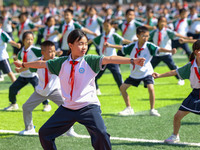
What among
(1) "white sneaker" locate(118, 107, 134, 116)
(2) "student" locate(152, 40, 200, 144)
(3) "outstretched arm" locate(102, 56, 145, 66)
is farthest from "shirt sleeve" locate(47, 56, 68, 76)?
(1) "white sneaker" locate(118, 107, 134, 116)

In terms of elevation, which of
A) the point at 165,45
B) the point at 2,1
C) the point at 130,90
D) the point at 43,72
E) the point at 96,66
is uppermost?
the point at 96,66

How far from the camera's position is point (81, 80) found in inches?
210

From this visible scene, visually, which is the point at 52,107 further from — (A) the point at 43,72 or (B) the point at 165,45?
Answer: (B) the point at 165,45

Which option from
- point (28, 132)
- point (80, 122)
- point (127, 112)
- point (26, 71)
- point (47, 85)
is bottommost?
point (127, 112)

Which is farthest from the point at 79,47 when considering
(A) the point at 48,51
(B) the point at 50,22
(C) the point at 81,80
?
(B) the point at 50,22

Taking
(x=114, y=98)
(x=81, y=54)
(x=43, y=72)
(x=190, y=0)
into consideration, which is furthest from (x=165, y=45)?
(x=190, y=0)

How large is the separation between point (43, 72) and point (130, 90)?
4837 mm

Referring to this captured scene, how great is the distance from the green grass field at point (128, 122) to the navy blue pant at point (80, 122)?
1393mm

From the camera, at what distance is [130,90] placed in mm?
12180

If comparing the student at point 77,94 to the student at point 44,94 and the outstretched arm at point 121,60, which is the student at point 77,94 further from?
the student at point 44,94

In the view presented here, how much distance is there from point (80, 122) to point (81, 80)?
1.66ft

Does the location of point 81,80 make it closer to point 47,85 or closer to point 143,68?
point 47,85

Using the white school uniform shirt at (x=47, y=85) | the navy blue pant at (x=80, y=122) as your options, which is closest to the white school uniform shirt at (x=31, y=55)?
the white school uniform shirt at (x=47, y=85)

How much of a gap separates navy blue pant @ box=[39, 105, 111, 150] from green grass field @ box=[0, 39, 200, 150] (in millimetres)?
1393
